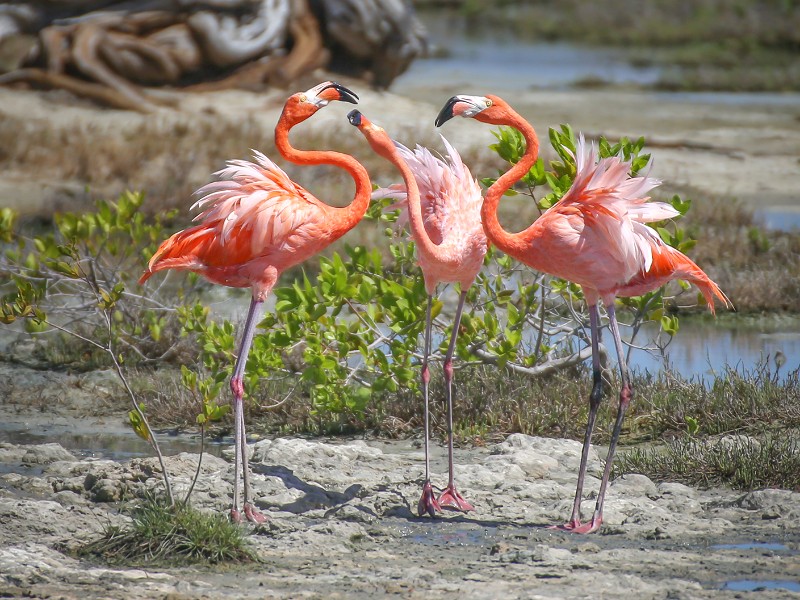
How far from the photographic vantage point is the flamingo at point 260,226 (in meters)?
6.50

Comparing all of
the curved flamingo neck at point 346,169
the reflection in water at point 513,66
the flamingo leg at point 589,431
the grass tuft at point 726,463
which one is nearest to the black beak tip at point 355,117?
the curved flamingo neck at point 346,169

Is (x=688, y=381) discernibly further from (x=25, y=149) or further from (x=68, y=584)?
(x=25, y=149)

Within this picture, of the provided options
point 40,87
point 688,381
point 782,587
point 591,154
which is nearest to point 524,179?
point 591,154

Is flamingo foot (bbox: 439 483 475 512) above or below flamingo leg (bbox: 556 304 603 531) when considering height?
below

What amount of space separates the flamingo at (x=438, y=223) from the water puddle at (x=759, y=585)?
5.22 ft

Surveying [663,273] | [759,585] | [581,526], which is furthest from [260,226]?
[759,585]

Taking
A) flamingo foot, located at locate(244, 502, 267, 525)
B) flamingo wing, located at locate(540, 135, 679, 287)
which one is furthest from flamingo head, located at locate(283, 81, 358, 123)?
flamingo foot, located at locate(244, 502, 267, 525)

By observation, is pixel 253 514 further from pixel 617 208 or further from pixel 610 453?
pixel 617 208

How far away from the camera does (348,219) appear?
6656 millimetres

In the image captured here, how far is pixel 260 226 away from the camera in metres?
6.46

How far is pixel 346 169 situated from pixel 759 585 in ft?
9.54

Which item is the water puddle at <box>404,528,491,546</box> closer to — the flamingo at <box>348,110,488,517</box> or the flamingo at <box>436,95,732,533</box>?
the flamingo at <box>348,110,488,517</box>

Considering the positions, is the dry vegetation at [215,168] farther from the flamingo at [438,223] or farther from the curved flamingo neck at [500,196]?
the curved flamingo neck at [500,196]

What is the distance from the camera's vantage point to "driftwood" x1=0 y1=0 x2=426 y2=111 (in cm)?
1825
